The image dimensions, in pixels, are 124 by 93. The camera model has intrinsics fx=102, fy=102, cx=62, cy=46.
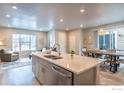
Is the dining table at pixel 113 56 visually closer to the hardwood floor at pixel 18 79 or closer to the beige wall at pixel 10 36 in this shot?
the hardwood floor at pixel 18 79

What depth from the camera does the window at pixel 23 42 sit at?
305 inches

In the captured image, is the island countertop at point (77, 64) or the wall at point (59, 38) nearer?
the island countertop at point (77, 64)

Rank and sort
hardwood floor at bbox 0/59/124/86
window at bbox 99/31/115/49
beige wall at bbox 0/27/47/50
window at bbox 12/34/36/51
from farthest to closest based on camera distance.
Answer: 1. window at bbox 12/34/36/51
2. beige wall at bbox 0/27/47/50
3. window at bbox 99/31/115/49
4. hardwood floor at bbox 0/59/124/86

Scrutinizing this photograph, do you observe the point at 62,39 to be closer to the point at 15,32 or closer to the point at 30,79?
the point at 15,32

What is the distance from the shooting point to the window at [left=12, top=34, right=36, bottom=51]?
7.76 m

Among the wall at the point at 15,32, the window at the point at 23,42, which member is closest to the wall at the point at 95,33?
the wall at the point at 15,32

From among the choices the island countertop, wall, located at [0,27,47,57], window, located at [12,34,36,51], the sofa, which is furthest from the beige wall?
the island countertop

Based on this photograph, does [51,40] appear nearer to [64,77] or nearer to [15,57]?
[15,57]

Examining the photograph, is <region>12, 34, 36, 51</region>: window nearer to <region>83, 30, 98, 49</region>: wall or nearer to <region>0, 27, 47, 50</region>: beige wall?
<region>0, 27, 47, 50</region>: beige wall

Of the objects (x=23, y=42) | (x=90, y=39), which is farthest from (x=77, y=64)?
(x=23, y=42)

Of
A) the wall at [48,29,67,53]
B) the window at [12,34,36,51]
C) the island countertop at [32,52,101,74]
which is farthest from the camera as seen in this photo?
the wall at [48,29,67,53]

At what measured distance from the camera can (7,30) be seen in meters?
7.21
